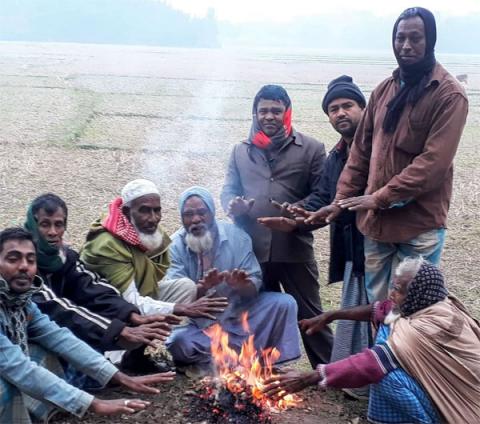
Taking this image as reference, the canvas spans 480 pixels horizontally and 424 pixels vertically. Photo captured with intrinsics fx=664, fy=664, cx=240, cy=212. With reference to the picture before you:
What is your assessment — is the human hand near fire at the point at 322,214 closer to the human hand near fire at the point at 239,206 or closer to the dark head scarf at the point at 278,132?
the human hand near fire at the point at 239,206

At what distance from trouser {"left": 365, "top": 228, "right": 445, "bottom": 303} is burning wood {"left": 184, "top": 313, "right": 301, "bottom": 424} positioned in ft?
2.96

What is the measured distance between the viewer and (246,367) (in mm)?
4535

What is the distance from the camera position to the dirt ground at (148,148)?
25.7 feet

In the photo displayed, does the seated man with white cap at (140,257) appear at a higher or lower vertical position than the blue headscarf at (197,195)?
lower

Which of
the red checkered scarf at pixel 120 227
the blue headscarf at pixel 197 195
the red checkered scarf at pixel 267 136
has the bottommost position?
the red checkered scarf at pixel 120 227

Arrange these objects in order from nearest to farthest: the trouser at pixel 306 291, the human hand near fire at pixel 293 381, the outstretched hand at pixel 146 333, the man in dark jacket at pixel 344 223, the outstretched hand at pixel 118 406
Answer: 1. the outstretched hand at pixel 118 406
2. the human hand near fire at pixel 293 381
3. the outstretched hand at pixel 146 333
4. the man in dark jacket at pixel 344 223
5. the trouser at pixel 306 291

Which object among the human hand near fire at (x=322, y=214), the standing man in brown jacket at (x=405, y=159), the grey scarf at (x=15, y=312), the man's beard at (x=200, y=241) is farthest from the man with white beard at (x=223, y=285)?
the grey scarf at (x=15, y=312)

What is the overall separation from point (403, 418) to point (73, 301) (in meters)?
2.19

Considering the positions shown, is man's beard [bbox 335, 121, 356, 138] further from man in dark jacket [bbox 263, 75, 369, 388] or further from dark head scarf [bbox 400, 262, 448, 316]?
dark head scarf [bbox 400, 262, 448, 316]

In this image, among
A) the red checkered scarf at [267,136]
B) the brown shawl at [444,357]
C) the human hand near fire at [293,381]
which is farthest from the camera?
the red checkered scarf at [267,136]

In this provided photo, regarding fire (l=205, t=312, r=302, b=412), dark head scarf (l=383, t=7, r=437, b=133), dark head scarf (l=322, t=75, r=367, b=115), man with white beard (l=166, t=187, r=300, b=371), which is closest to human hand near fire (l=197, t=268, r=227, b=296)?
man with white beard (l=166, t=187, r=300, b=371)

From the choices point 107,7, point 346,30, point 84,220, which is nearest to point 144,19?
point 107,7

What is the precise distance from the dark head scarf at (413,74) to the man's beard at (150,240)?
1.74 m

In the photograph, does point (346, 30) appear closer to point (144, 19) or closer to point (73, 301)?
point (144, 19)
